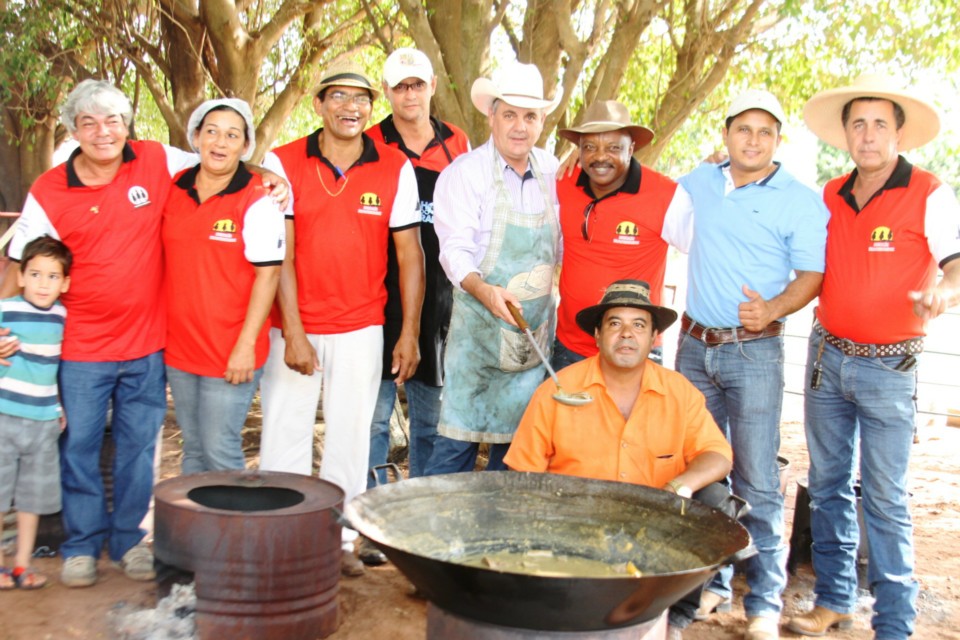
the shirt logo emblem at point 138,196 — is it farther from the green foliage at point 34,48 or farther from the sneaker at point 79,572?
the green foliage at point 34,48

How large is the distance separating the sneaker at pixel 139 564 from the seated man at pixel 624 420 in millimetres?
1923

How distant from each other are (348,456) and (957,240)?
9.58 feet

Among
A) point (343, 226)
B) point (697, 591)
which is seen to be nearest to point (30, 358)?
point (343, 226)

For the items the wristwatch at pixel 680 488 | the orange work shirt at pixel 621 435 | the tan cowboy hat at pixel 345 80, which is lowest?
the wristwatch at pixel 680 488

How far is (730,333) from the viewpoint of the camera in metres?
4.36

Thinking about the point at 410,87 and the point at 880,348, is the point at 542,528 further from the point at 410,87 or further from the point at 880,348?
the point at 410,87

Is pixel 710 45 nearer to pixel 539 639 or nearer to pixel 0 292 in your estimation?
pixel 0 292

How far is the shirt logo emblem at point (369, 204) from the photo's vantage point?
4.77 m

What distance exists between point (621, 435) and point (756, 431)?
0.73 m

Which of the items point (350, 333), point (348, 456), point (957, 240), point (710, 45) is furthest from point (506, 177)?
point (710, 45)

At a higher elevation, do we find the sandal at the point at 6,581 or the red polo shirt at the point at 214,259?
the red polo shirt at the point at 214,259

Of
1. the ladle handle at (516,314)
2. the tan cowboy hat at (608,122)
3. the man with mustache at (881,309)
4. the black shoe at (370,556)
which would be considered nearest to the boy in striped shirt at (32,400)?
the black shoe at (370,556)

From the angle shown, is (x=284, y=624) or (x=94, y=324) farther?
(x=94, y=324)

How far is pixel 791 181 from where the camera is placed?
437 centimetres
